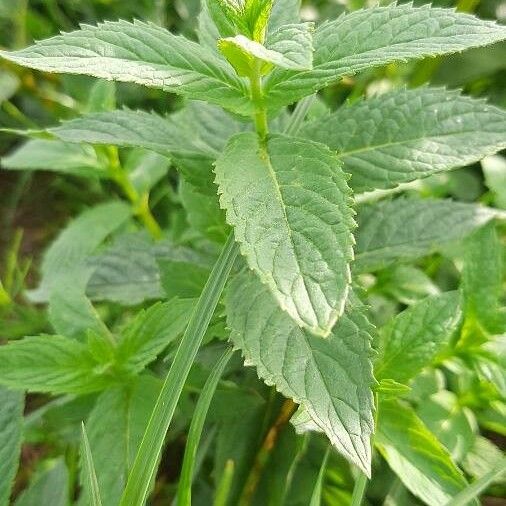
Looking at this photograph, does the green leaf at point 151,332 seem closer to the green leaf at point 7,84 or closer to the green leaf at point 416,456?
the green leaf at point 416,456

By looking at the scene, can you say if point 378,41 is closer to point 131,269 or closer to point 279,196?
point 279,196

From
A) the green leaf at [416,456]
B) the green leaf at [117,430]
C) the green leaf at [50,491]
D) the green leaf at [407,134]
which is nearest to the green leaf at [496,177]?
the green leaf at [407,134]

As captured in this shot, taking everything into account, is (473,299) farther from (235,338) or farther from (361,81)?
(361,81)

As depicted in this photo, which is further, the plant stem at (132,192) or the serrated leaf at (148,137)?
the plant stem at (132,192)

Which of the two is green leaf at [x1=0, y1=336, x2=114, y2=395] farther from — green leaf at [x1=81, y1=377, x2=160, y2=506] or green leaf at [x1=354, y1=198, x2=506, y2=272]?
green leaf at [x1=354, y1=198, x2=506, y2=272]

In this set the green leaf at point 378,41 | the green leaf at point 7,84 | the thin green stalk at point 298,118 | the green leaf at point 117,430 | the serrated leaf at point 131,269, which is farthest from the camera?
the green leaf at point 7,84

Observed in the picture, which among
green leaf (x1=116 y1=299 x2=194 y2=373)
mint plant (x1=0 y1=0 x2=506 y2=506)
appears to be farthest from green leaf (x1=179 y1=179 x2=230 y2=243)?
green leaf (x1=116 y1=299 x2=194 y2=373)
